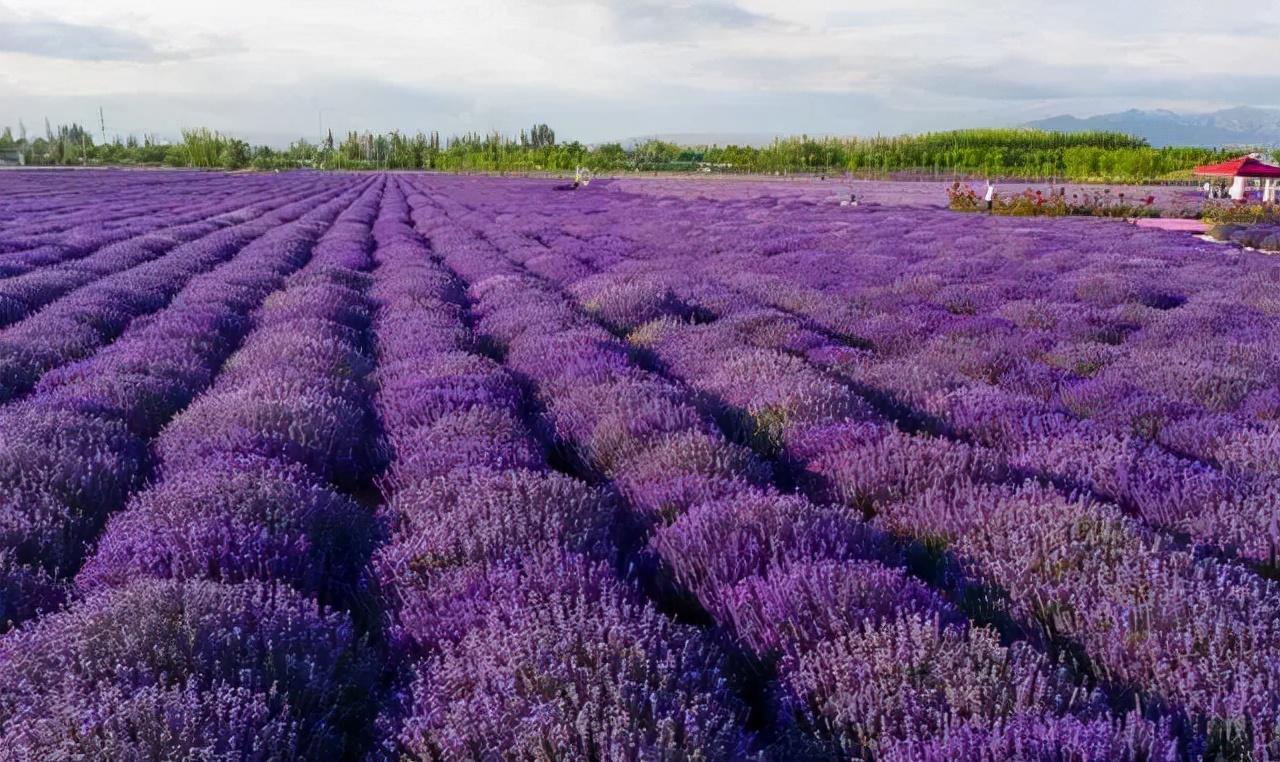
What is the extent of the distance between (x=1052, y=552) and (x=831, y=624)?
34.3 inches

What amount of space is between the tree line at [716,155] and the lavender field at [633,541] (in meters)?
59.9

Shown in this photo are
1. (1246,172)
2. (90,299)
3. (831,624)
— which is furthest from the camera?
(1246,172)

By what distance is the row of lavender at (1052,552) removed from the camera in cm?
215

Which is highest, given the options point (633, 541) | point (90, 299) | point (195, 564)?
point (90, 299)

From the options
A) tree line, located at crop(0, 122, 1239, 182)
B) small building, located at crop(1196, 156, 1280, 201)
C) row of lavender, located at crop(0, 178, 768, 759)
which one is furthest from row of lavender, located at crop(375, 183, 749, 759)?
tree line, located at crop(0, 122, 1239, 182)

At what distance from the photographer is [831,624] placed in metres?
2.39

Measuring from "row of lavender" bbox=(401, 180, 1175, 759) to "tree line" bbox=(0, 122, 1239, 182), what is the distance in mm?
62016

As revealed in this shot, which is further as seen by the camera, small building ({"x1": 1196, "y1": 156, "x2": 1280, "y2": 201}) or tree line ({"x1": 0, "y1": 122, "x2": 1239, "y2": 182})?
tree line ({"x1": 0, "y1": 122, "x2": 1239, "y2": 182})

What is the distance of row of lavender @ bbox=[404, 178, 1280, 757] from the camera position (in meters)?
2.15

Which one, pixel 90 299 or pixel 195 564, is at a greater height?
pixel 90 299

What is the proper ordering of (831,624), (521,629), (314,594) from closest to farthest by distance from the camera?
(521,629)
(831,624)
(314,594)

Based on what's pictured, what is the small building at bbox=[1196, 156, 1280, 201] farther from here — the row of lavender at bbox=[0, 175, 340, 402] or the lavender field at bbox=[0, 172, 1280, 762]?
the row of lavender at bbox=[0, 175, 340, 402]

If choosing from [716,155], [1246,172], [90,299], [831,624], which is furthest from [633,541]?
[716,155]

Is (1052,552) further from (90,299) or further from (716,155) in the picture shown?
(716,155)
